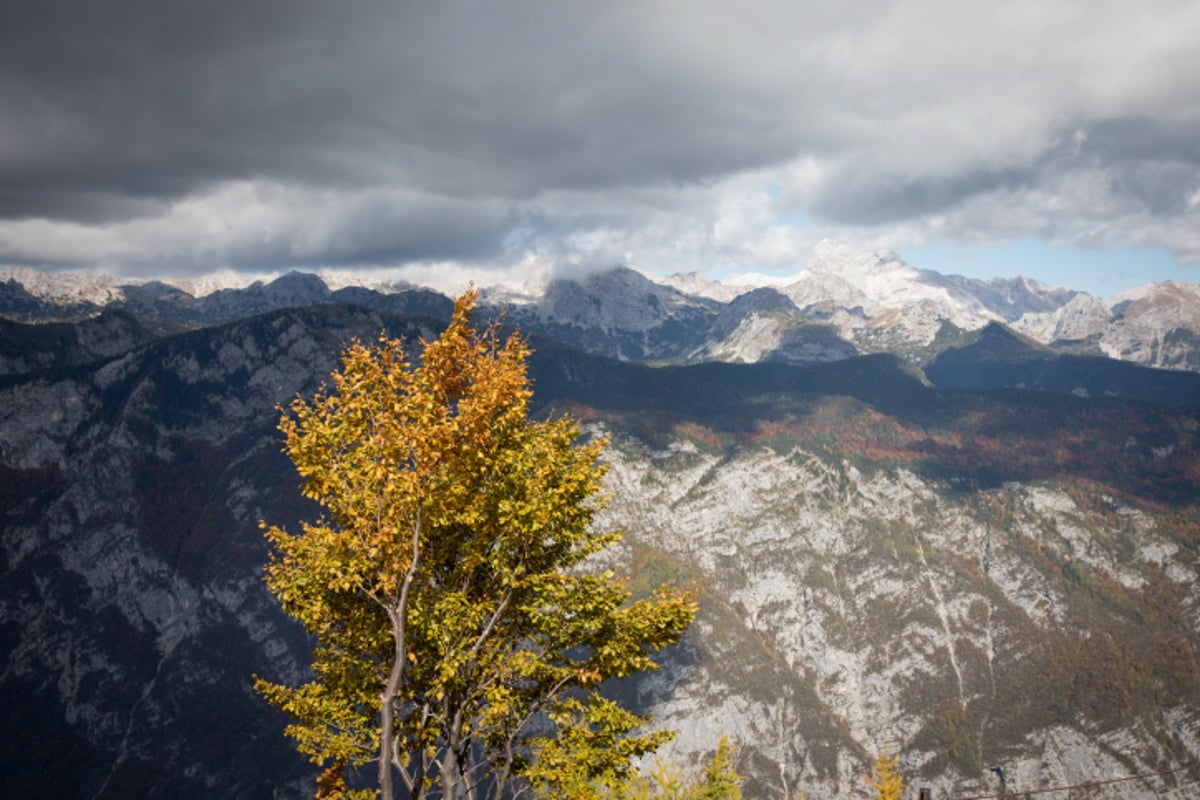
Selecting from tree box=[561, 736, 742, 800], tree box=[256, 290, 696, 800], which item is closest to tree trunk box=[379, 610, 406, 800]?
tree box=[256, 290, 696, 800]

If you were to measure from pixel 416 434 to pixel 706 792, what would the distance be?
36.1 m

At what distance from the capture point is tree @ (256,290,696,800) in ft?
50.6

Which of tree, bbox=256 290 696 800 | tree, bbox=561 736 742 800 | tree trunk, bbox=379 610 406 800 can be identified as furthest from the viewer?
tree, bbox=561 736 742 800

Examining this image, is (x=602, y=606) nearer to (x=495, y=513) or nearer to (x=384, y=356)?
(x=495, y=513)

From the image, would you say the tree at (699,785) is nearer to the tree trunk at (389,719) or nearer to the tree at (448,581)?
the tree at (448,581)

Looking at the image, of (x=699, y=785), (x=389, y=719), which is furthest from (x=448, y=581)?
(x=699, y=785)

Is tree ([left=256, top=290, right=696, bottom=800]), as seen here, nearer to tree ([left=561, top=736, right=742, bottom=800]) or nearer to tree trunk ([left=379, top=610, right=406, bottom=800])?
tree trunk ([left=379, top=610, right=406, bottom=800])

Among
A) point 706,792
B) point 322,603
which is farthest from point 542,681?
point 706,792

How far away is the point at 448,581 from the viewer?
1755 cm

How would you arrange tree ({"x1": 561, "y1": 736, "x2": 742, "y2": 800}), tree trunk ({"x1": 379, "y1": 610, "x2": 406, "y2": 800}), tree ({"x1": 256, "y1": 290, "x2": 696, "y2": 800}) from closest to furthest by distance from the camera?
tree trunk ({"x1": 379, "y1": 610, "x2": 406, "y2": 800})
tree ({"x1": 256, "y1": 290, "x2": 696, "y2": 800})
tree ({"x1": 561, "y1": 736, "x2": 742, "y2": 800})

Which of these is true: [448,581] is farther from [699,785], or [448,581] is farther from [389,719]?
[699,785]

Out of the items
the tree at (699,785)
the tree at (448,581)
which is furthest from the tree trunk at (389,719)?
the tree at (699,785)

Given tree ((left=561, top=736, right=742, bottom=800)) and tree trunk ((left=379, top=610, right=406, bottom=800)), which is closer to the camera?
tree trunk ((left=379, top=610, right=406, bottom=800))

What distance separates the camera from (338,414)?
53.2ft
